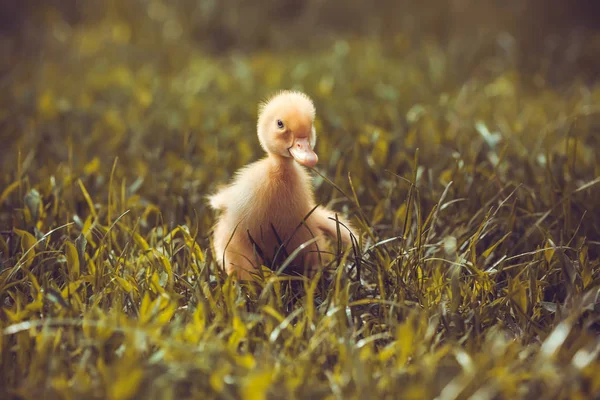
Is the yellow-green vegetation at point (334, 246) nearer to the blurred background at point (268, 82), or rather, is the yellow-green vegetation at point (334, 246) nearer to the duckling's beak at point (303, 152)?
the blurred background at point (268, 82)

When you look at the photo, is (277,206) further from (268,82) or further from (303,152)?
(268,82)

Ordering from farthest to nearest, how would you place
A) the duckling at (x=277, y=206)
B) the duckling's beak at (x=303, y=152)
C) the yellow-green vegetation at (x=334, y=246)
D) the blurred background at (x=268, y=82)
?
the blurred background at (x=268, y=82) < the duckling at (x=277, y=206) < the duckling's beak at (x=303, y=152) < the yellow-green vegetation at (x=334, y=246)

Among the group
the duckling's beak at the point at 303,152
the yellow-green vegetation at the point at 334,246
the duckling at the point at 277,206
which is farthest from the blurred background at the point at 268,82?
the duckling's beak at the point at 303,152

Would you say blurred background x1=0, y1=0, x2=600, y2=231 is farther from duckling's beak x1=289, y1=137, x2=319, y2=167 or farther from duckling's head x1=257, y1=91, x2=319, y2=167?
duckling's beak x1=289, y1=137, x2=319, y2=167

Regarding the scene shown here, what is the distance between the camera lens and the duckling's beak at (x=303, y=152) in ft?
6.48

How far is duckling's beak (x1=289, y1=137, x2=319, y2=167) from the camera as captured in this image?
1977mm

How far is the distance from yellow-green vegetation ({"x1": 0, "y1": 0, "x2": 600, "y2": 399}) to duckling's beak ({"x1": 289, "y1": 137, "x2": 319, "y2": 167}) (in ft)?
0.55

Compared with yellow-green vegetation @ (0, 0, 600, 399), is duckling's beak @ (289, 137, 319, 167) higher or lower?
higher

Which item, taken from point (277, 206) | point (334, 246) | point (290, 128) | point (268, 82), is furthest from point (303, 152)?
point (268, 82)

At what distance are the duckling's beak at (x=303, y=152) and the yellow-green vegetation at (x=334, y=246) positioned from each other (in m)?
0.17

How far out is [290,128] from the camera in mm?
2061

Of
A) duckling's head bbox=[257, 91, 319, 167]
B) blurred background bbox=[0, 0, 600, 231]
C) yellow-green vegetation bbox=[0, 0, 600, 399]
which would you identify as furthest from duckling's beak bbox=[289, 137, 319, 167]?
blurred background bbox=[0, 0, 600, 231]

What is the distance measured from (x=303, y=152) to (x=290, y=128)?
0.09m

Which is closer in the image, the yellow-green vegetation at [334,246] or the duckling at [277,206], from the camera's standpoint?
the yellow-green vegetation at [334,246]
